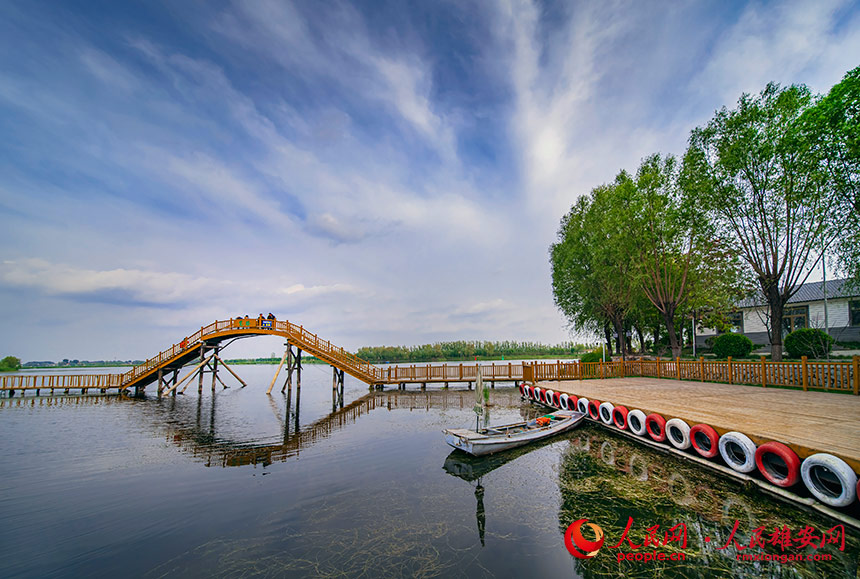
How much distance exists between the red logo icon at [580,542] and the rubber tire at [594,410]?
864 centimetres

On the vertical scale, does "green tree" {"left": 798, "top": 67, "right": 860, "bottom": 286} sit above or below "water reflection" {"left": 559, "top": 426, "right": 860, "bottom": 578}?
above

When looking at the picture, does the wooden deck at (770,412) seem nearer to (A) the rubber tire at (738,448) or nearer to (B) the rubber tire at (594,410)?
(A) the rubber tire at (738,448)

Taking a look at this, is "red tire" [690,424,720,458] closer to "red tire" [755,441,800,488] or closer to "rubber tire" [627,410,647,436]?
"red tire" [755,441,800,488]

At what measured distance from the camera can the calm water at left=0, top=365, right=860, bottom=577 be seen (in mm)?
5586

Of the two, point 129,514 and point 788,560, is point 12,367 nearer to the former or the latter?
point 129,514

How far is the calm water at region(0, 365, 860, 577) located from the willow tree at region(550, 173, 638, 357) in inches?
765

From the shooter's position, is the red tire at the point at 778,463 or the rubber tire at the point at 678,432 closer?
the red tire at the point at 778,463

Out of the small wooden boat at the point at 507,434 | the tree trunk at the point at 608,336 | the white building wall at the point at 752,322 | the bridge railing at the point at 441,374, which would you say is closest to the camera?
the small wooden boat at the point at 507,434

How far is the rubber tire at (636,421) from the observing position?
37.9 feet

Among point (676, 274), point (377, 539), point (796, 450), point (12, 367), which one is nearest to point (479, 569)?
point (377, 539)

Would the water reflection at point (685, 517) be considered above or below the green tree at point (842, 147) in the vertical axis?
below

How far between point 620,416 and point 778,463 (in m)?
5.57

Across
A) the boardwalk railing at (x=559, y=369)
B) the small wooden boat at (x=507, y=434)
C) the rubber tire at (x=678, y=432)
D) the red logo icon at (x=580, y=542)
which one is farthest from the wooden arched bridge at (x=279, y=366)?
the red logo icon at (x=580, y=542)

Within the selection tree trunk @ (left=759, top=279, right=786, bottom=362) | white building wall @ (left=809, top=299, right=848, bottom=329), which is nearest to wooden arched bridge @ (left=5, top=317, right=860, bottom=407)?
tree trunk @ (left=759, top=279, right=786, bottom=362)
